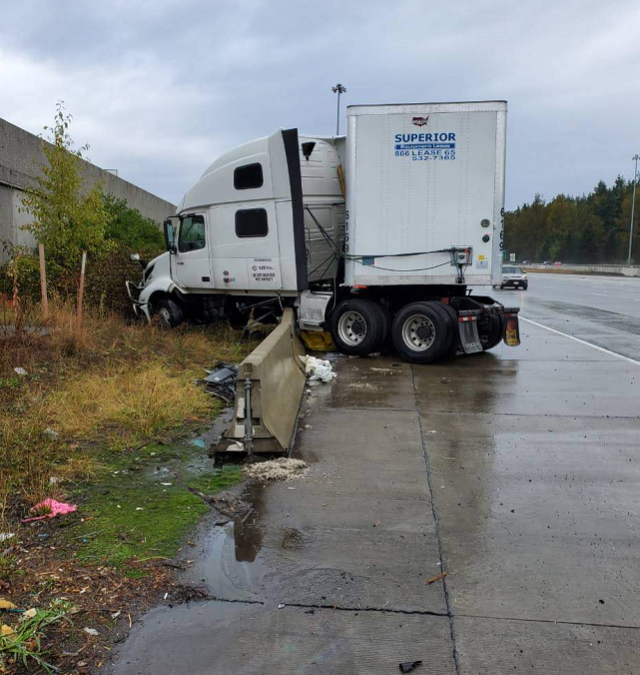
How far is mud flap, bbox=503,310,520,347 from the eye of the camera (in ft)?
41.1

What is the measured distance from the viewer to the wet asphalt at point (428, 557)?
3273 mm

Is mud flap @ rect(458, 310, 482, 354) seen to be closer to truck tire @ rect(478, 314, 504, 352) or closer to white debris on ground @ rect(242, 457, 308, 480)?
truck tire @ rect(478, 314, 504, 352)

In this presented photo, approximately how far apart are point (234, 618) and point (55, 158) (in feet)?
44.6

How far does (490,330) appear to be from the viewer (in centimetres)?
1290

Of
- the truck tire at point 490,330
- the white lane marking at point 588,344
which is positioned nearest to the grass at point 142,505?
the truck tire at point 490,330

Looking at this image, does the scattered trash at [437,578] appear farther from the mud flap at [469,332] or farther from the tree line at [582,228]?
the tree line at [582,228]

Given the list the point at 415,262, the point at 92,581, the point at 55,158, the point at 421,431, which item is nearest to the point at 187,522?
the point at 92,581

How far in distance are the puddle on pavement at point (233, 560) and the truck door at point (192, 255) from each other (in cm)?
885

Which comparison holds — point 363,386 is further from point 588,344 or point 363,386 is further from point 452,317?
point 588,344

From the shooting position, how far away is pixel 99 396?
25.7 ft

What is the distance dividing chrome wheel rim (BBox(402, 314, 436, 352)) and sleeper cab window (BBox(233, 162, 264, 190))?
360cm

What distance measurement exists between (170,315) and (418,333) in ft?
17.4

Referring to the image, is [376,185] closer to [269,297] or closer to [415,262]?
[415,262]

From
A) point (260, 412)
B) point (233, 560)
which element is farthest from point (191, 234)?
point (233, 560)
